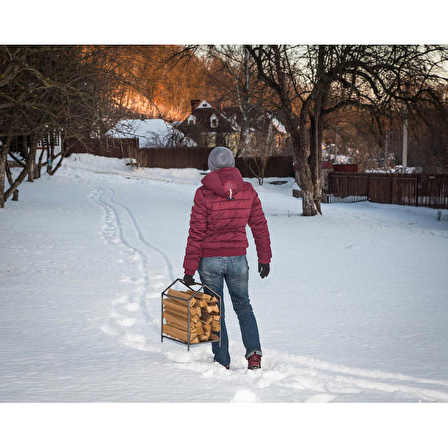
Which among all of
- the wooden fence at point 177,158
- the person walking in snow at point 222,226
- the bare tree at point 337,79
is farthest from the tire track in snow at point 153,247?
the wooden fence at point 177,158

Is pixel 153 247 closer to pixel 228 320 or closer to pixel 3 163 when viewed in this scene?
pixel 228 320

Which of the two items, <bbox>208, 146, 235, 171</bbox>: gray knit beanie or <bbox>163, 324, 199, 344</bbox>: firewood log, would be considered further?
<bbox>163, 324, 199, 344</bbox>: firewood log

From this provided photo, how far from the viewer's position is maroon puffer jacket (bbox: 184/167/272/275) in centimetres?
451

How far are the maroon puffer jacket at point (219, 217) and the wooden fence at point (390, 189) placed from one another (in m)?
19.2

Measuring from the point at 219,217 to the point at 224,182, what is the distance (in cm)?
28

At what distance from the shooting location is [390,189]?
82.6 ft

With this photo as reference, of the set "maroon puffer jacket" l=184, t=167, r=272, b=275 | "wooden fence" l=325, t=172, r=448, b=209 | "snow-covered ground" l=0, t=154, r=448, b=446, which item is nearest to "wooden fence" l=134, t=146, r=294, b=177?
"wooden fence" l=325, t=172, r=448, b=209

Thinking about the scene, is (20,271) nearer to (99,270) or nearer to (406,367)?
(99,270)

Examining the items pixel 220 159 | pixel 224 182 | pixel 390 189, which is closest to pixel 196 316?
pixel 224 182

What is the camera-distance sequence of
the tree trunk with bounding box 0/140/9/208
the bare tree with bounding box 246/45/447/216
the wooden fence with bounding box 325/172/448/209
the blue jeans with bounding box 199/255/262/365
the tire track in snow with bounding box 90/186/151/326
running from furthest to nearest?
the wooden fence with bounding box 325/172/448/209 < the tree trunk with bounding box 0/140/9/208 < the bare tree with bounding box 246/45/447/216 < the tire track in snow with bounding box 90/186/151/326 < the blue jeans with bounding box 199/255/262/365

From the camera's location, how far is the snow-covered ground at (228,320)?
14.4 feet

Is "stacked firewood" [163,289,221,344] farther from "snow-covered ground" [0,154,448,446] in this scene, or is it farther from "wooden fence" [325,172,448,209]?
"wooden fence" [325,172,448,209]

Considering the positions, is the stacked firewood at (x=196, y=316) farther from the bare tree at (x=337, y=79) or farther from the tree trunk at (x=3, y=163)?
the tree trunk at (x=3, y=163)

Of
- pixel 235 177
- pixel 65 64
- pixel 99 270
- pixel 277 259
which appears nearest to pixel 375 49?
pixel 277 259
